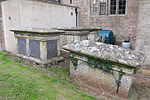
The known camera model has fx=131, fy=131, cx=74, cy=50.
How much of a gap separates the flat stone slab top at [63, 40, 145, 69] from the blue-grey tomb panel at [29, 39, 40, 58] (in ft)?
5.25

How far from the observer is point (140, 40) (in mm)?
5332

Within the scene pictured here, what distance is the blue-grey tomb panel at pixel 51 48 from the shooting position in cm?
482

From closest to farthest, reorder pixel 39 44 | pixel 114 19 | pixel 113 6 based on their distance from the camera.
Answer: pixel 39 44, pixel 114 19, pixel 113 6

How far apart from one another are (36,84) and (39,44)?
1.74m

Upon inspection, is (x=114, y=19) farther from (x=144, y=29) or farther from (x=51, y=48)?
(x=51, y=48)

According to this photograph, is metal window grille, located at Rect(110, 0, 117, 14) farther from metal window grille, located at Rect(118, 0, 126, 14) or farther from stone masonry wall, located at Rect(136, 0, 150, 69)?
stone masonry wall, located at Rect(136, 0, 150, 69)

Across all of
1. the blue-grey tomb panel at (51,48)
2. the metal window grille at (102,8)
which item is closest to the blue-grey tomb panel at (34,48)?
the blue-grey tomb panel at (51,48)

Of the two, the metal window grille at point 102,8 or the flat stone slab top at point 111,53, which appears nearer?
the flat stone slab top at point 111,53

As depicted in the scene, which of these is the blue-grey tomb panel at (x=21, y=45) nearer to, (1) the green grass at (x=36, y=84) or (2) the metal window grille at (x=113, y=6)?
(1) the green grass at (x=36, y=84)

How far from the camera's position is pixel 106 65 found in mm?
3064

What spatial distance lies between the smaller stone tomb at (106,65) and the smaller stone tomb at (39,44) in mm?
1326

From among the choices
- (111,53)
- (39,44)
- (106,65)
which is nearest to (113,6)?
(39,44)

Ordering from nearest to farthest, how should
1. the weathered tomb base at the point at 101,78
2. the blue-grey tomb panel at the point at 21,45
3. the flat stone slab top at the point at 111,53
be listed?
the flat stone slab top at the point at 111,53 < the weathered tomb base at the point at 101,78 < the blue-grey tomb panel at the point at 21,45

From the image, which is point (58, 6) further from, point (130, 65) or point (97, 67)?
point (130, 65)
